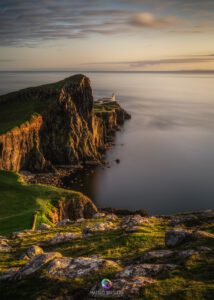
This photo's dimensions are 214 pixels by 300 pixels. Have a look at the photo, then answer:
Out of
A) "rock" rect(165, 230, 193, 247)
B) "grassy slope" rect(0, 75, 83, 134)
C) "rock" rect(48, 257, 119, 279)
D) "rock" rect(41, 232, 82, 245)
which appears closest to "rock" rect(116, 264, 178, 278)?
"rock" rect(48, 257, 119, 279)

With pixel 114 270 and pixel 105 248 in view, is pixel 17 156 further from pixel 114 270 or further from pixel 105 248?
pixel 114 270

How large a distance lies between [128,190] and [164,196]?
1168 cm

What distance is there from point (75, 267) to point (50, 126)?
117244mm

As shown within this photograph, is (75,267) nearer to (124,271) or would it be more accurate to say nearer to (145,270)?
(124,271)

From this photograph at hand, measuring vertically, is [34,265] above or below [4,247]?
above

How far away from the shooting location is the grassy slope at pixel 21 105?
404 feet

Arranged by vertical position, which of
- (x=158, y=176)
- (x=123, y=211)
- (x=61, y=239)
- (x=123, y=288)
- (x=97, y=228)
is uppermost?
(x=123, y=288)

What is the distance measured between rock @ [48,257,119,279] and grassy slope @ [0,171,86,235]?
102ft

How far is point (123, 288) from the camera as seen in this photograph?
16594 mm

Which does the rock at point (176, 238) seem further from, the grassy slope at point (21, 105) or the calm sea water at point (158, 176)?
the grassy slope at point (21, 105)

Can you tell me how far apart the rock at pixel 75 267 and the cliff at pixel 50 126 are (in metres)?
91.2

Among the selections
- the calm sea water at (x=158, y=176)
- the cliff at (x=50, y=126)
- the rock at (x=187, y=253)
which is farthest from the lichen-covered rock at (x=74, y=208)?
the rock at (x=187, y=253)

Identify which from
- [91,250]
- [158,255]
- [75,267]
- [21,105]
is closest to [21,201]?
[91,250]

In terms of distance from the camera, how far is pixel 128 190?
10119cm
